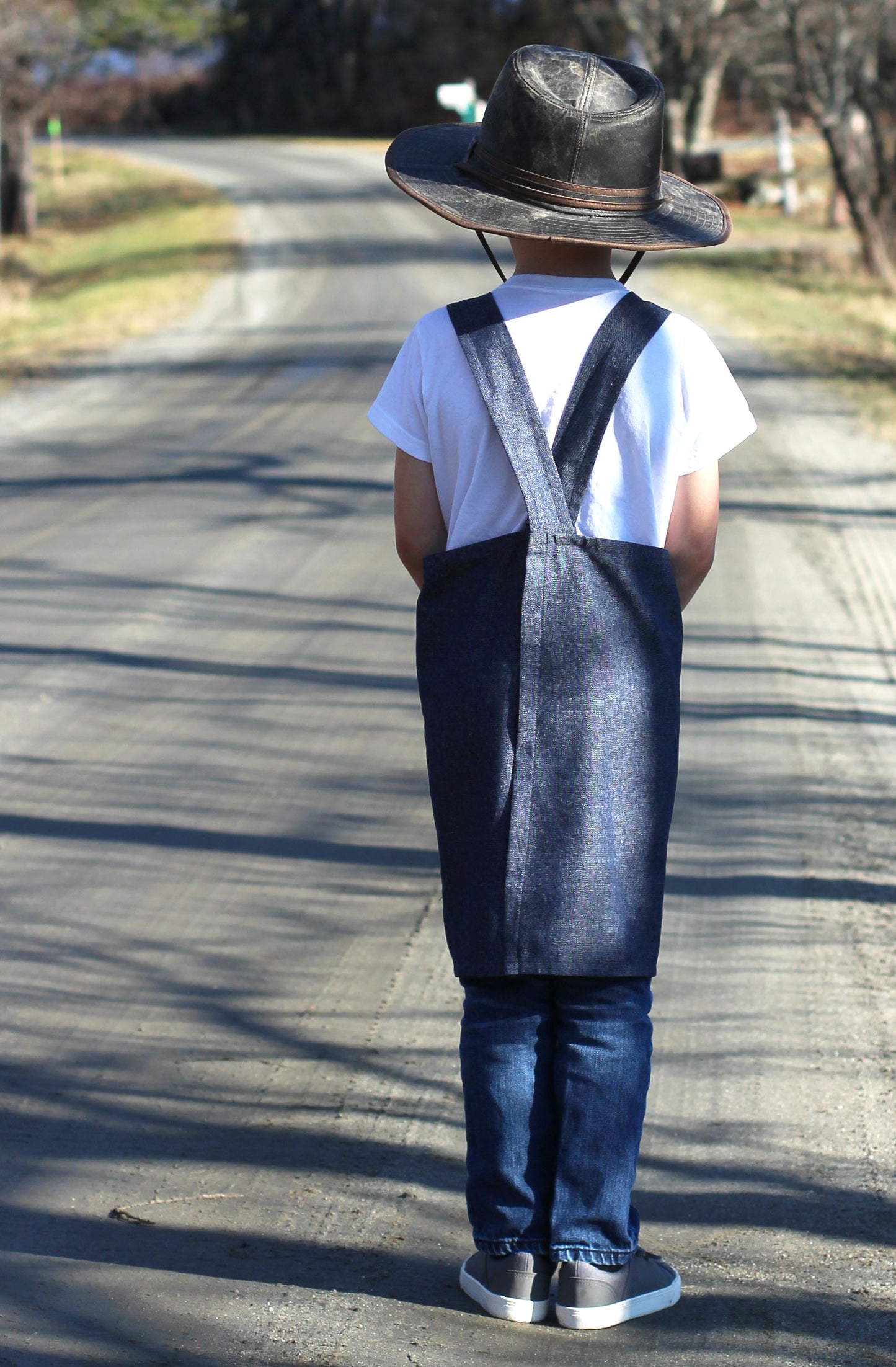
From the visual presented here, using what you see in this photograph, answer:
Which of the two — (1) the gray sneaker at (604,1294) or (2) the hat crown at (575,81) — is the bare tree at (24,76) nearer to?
(2) the hat crown at (575,81)

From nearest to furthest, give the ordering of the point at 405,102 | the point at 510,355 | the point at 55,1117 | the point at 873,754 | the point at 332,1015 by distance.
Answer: the point at 510,355
the point at 55,1117
the point at 332,1015
the point at 873,754
the point at 405,102

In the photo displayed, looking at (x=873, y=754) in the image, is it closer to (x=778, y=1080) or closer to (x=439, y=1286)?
(x=778, y=1080)

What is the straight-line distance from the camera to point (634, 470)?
218 centimetres

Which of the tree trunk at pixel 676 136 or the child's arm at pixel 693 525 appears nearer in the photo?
the child's arm at pixel 693 525

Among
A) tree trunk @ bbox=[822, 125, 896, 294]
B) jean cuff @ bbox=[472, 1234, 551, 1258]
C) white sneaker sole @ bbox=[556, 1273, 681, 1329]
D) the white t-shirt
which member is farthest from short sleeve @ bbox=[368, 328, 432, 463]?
tree trunk @ bbox=[822, 125, 896, 294]

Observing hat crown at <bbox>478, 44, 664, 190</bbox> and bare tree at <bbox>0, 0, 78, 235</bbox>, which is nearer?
hat crown at <bbox>478, 44, 664, 190</bbox>

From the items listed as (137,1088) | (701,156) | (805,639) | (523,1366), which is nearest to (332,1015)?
(137,1088)

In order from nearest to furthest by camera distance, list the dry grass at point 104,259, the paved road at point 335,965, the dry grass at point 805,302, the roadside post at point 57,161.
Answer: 1. the paved road at point 335,965
2. the dry grass at point 805,302
3. the dry grass at point 104,259
4. the roadside post at point 57,161

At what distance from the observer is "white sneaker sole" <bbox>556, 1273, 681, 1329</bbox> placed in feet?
7.47

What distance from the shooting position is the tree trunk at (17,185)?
1260 inches

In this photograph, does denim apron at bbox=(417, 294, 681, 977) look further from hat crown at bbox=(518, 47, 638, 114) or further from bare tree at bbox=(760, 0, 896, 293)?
bare tree at bbox=(760, 0, 896, 293)

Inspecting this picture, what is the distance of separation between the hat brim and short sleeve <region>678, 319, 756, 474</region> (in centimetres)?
17

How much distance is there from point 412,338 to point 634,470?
393 mm

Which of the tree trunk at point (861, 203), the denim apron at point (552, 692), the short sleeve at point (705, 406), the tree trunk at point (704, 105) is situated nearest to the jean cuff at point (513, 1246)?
the denim apron at point (552, 692)
